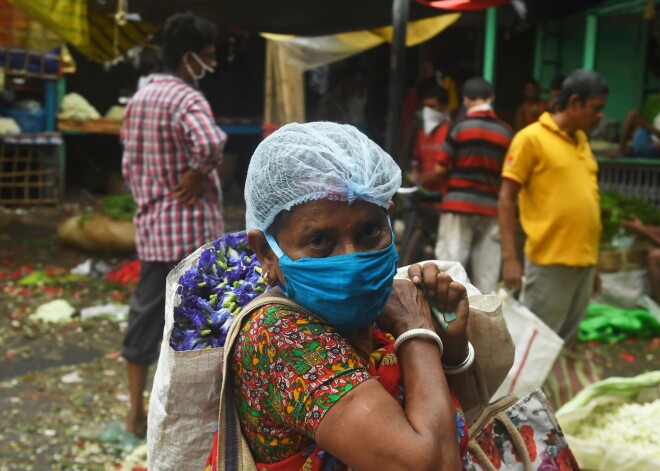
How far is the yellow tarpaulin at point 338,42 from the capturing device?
25.0ft

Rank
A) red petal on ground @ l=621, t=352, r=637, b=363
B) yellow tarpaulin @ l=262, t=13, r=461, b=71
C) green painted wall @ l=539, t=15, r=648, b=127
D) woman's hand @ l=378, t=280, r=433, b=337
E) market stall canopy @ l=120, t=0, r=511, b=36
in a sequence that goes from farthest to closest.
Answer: green painted wall @ l=539, t=15, r=648, b=127 → yellow tarpaulin @ l=262, t=13, r=461, b=71 → red petal on ground @ l=621, t=352, r=637, b=363 → market stall canopy @ l=120, t=0, r=511, b=36 → woman's hand @ l=378, t=280, r=433, b=337

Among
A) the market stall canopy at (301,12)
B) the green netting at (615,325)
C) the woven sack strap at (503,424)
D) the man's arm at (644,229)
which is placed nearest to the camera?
the woven sack strap at (503,424)

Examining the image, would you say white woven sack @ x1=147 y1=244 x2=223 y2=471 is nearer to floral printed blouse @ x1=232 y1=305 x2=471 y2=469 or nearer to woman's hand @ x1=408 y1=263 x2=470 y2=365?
floral printed blouse @ x1=232 y1=305 x2=471 y2=469

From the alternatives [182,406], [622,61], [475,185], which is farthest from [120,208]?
[182,406]

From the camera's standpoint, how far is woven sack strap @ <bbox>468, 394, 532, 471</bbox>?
1.95 m

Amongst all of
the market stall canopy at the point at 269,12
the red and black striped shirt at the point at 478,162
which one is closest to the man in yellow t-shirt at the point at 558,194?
the market stall canopy at the point at 269,12

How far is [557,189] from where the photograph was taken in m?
4.61

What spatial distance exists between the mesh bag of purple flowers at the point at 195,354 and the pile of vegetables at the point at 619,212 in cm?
569

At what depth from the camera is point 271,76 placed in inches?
367

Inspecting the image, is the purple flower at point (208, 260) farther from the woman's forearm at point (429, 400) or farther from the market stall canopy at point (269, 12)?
the market stall canopy at point (269, 12)

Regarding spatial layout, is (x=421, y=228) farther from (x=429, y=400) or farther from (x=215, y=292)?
(x=429, y=400)

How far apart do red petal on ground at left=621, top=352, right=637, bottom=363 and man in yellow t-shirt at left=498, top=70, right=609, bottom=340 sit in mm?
1756

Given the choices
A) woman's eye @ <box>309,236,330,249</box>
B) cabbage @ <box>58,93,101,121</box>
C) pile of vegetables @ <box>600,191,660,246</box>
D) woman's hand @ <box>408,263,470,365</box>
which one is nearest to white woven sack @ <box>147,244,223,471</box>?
woman's eye @ <box>309,236,330,249</box>

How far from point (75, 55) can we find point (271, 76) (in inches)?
285
